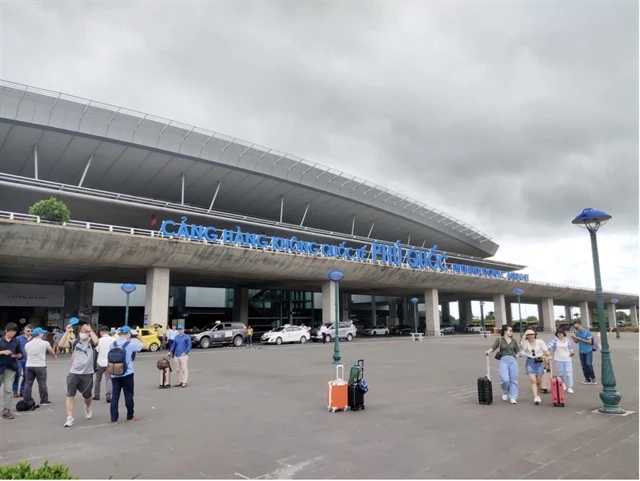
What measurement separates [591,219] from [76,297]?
4169 centimetres

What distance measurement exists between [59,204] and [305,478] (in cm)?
2620

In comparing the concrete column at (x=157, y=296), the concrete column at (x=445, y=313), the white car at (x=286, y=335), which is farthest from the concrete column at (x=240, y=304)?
the concrete column at (x=445, y=313)

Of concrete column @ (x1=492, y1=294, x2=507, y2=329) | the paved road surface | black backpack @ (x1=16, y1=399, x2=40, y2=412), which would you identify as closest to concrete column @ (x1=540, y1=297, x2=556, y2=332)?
concrete column @ (x1=492, y1=294, x2=507, y2=329)

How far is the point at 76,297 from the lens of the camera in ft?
129

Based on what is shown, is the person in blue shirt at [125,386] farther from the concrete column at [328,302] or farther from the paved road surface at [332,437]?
the concrete column at [328,302]

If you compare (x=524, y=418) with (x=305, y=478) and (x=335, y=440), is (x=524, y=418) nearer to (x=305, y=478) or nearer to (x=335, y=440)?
(x=335, y=440)

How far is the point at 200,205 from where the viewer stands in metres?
46.6

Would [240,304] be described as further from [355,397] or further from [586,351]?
[355,397]

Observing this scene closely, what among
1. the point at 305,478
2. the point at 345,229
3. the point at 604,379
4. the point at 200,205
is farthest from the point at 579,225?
the point at 345,229

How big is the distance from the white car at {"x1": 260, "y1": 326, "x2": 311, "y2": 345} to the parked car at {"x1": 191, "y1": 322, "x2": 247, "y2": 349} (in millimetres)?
2013

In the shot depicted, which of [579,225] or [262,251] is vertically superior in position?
[262,251]

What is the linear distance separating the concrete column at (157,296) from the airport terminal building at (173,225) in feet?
0.25

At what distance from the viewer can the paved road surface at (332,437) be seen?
5.18m

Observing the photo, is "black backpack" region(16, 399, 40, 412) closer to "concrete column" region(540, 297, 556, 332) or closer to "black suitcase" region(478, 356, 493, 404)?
"black suitcase" region(478, 356, 493, 404)
